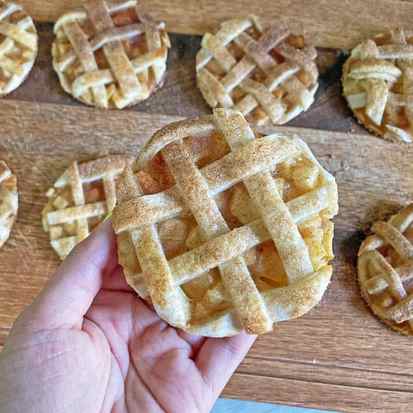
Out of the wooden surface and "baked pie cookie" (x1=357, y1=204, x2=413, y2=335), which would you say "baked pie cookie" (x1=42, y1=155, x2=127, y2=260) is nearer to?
the wooden surface

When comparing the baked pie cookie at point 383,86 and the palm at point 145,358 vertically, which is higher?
the baked pie cookie at point 383,86

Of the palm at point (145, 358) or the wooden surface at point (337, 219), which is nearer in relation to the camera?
the palm at point (145, 358)

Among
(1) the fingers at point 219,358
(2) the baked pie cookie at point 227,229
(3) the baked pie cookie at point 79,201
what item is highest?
(2) the baked pie cookie at point 227,229

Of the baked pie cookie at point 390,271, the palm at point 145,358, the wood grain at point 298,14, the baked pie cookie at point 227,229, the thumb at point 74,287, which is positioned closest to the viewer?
the baked pie cookie at point 227,229

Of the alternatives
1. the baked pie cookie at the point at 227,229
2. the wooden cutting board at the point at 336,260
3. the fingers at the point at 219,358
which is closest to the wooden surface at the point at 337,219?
the wooden cutting board at the point at 336,260

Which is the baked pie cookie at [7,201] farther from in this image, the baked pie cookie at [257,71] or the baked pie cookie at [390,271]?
the baked pie cookie at [390,271]

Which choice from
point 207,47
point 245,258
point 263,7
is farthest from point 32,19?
point 245,258

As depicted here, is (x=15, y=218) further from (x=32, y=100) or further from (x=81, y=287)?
(x=81, y=287)
